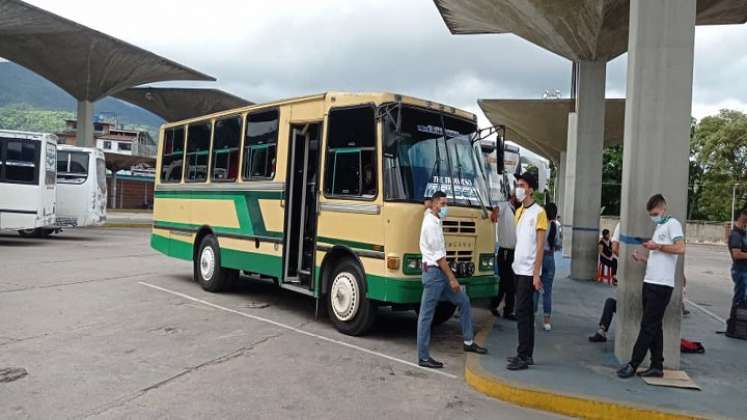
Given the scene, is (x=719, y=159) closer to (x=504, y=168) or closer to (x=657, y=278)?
(x=504, y=168)

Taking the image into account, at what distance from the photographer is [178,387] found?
5719 mm

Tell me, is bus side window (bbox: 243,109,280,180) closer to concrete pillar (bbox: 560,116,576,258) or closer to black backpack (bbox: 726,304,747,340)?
black backpack (bbox: 726,304,747,340)

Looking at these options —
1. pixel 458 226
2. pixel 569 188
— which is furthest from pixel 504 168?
pixel 569 188

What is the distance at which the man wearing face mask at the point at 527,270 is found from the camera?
644 centimetres

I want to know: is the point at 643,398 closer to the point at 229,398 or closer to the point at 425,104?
the point at 229,398

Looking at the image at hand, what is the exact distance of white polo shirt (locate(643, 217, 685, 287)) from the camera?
20.4 feet

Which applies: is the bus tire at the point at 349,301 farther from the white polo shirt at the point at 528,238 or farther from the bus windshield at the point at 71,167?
the bus windshield at the point at 71,167

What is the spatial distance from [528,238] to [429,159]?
1.84 meters

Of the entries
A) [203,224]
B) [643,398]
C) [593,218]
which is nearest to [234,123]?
[203,224]

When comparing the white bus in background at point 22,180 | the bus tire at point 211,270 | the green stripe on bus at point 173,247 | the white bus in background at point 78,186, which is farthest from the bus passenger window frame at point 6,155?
the bus tire at point 211,270

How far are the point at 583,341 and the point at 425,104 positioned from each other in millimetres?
3736

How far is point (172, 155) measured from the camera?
1270 centimetres

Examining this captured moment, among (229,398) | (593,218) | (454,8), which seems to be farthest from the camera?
(593,218)

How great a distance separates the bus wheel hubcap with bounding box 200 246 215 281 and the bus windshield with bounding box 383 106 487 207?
4850mm
